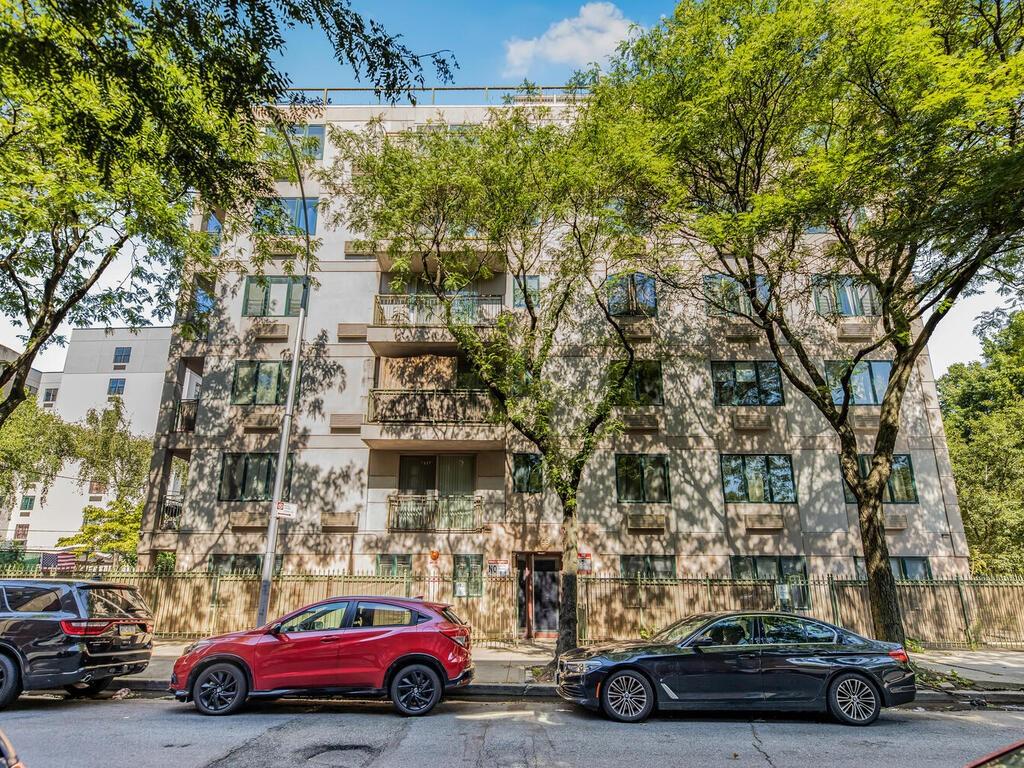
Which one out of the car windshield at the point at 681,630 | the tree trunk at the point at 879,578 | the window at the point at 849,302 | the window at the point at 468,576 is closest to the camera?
the car windshield at the point at 681,630

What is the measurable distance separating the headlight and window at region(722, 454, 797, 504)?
1091cm

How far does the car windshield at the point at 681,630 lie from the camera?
8609 millimetres

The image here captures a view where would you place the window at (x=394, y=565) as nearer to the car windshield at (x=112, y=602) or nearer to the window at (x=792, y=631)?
the car windshield at (x=112, y=602)

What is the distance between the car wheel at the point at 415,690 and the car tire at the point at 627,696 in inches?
98.6

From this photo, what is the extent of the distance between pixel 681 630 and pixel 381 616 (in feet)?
15.7

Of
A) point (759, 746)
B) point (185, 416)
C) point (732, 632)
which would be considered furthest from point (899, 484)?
point (185, 416)

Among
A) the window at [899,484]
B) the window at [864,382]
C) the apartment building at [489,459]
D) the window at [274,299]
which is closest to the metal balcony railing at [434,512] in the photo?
the apartment building at [489,459]

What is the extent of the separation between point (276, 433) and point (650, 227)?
13294 mm

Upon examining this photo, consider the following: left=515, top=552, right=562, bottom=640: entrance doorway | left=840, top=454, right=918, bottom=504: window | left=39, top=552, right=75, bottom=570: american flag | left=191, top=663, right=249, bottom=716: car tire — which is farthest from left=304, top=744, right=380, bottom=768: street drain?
left=39, top=552, right=75, bottom=570: american flag

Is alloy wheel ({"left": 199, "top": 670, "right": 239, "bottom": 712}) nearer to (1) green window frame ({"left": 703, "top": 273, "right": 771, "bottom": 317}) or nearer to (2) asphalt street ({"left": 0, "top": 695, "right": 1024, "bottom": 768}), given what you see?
(2) asphalt street ({"left": 0, "top": 695, "right": 1024, "bottom": 768})

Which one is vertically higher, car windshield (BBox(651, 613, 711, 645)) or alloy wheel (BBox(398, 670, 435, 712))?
car windshield (BBox(651, 613, 711, 645))

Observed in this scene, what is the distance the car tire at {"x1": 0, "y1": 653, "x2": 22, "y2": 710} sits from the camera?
840 centimetres

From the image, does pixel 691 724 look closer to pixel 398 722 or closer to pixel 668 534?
pixel 398 722

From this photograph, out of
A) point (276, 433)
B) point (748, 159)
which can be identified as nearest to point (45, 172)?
point (276, 433)
